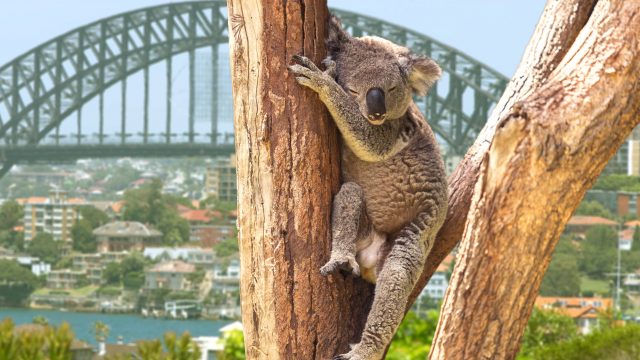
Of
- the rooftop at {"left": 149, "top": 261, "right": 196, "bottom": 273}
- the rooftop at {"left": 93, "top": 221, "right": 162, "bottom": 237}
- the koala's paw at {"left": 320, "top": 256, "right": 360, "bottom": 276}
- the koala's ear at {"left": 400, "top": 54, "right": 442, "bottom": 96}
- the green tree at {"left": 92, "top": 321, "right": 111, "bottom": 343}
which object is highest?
the koala's ear at {"left": 400, "top": 54, "right": 442, "bottom": 96}

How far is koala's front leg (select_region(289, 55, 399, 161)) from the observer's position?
6.46 ft

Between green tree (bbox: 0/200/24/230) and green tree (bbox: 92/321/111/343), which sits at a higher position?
green tree (bbox: 0/200/24/230)

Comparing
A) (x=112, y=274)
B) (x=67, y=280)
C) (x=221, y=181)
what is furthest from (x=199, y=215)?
(x=67, y=280)

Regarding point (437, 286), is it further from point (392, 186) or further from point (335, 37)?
point (335, 37)

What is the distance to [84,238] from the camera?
8.20 m

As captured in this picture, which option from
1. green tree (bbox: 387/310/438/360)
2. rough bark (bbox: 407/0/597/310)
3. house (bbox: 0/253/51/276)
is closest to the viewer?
rough bark (bbox: 407/0/597/310)

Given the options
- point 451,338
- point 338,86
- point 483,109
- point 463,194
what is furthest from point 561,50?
point 483,109

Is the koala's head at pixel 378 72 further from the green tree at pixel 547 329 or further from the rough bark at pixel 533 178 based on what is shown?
the green tree at pixel 547 329

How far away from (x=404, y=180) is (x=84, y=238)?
651 centimetres

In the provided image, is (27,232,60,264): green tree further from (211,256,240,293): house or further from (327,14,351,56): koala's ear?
(327,14,351,56): koala's ear

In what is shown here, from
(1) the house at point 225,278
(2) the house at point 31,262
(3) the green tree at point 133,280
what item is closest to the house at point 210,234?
(1) the house at point 225,278

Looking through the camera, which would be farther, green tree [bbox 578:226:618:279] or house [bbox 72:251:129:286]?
house [bbox 72:251:129:286]

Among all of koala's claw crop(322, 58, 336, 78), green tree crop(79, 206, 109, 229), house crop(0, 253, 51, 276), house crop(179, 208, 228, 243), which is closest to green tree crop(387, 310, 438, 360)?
house crop(179, 208, 228, 243)

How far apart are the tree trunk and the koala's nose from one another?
122 millimetres
